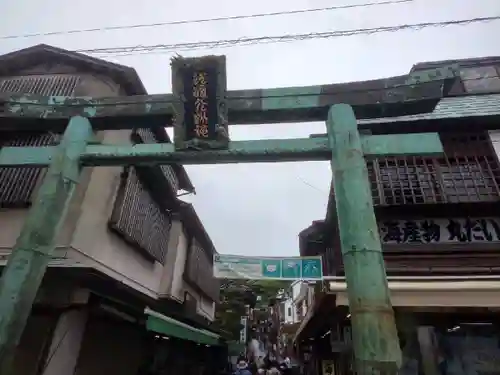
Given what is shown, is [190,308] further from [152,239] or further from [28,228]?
[28,228]

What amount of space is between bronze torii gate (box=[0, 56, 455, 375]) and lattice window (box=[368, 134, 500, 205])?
2.73 meters

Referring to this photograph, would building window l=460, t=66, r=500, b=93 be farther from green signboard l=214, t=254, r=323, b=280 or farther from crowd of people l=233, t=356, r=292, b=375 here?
crowd of people l=233, t=356, r=292, b=375

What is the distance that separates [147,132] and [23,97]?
4.31 metres

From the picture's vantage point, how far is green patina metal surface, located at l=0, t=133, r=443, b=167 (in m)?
5.33

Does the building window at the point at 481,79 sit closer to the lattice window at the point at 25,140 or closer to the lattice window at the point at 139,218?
the lattice window at the point at 139,218

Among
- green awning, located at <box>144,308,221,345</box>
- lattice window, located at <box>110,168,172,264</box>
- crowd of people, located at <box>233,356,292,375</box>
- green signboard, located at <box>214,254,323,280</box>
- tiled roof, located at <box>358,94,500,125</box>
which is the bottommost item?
crowd of people, located at <box>233,356,292,375</box>

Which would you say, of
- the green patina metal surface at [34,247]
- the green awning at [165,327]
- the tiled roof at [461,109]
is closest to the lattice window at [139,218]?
the green awning at [165,327]

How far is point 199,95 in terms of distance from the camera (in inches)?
231

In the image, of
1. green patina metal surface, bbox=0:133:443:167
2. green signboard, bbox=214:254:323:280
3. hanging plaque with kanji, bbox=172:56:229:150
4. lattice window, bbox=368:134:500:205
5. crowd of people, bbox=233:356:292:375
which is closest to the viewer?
green patina metal surface, bbox=0:133:443:167

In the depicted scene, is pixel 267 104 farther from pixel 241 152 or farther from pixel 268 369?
pixel 268 369

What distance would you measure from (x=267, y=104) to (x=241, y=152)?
1.17 m

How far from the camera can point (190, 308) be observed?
13.9 meters

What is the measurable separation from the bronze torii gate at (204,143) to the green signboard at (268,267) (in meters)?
5.05

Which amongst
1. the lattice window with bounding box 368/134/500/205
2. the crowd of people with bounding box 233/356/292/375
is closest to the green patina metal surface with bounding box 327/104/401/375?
the lattice window with bounding box 368/134/500/205
